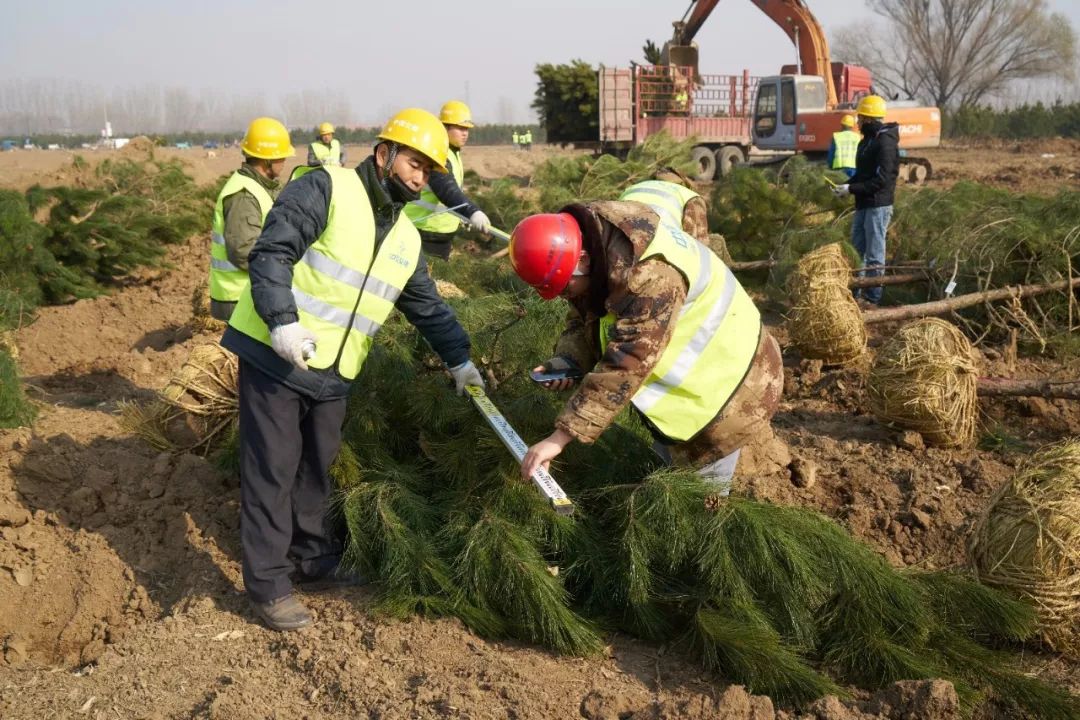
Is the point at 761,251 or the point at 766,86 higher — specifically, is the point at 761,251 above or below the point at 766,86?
below

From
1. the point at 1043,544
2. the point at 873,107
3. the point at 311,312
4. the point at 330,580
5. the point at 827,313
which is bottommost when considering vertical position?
the point at 330,580

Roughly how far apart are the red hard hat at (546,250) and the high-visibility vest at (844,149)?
9546 mm

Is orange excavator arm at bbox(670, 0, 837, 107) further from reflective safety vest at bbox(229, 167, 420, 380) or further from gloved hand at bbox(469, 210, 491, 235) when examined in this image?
reflective safety vest at bbox(229, 167, 420, 380)

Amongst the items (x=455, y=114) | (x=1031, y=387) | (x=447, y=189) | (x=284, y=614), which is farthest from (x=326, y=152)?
(x=284, y=614)

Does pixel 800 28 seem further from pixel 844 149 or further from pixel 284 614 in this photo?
pixel 284 614

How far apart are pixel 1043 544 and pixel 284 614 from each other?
267 centimetres

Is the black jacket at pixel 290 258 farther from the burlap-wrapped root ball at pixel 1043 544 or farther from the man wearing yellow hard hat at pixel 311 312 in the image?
the burlap-wrapped root ball at pixel 1043 544

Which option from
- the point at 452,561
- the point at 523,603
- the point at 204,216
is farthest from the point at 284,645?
the point at 204,216

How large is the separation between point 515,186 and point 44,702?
8367mm

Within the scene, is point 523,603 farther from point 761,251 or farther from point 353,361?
point 761,251

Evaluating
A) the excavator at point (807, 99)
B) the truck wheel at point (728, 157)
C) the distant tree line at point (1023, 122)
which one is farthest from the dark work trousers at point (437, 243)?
the distant tree line at point (1023, 122)

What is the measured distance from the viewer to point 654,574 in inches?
128

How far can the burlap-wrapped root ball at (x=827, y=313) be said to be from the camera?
6172mm

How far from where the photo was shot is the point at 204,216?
1126 centimetres
